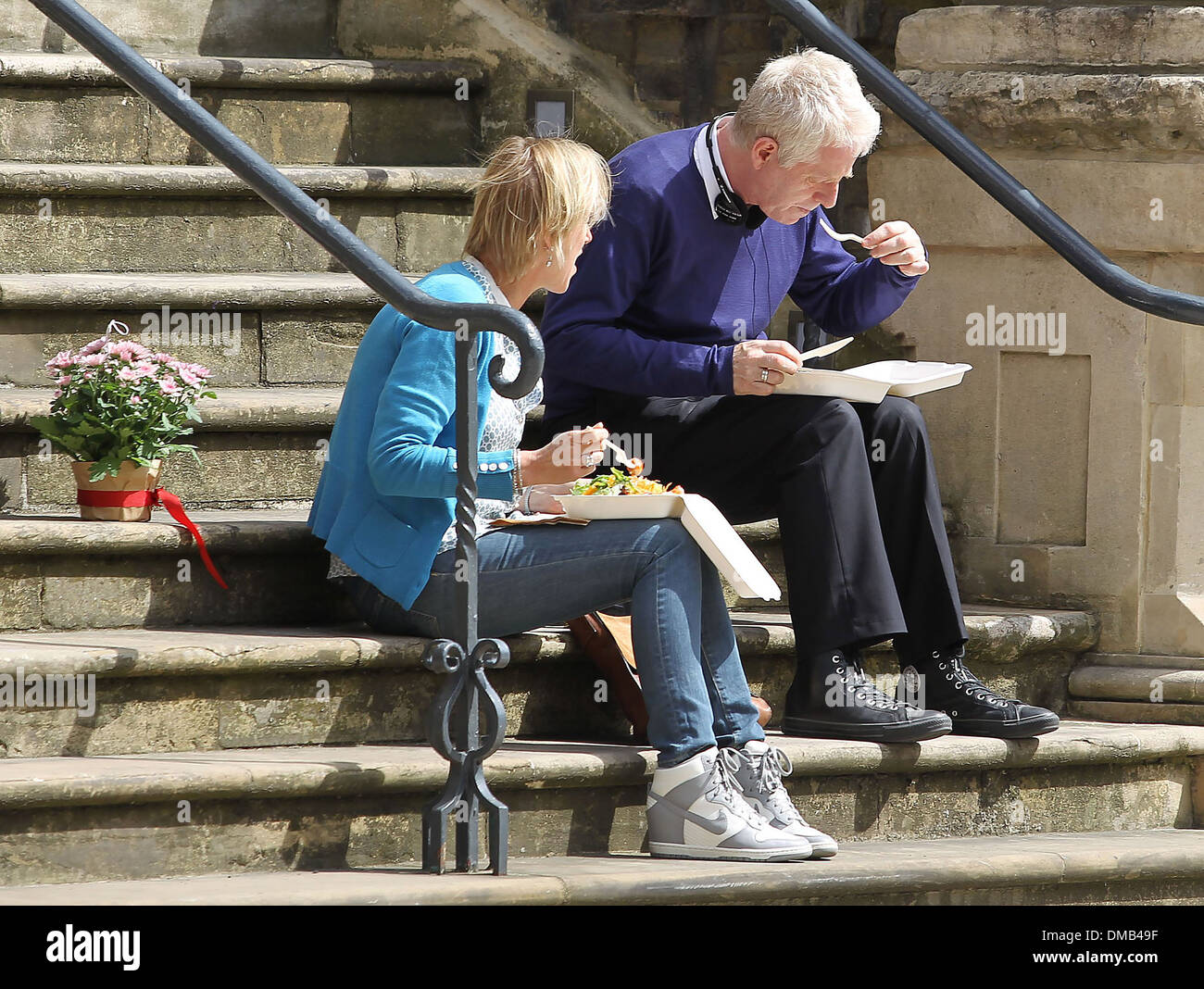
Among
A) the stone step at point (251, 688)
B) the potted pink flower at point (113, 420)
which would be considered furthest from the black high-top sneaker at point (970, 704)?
the potted pink flower at point (113, 420)

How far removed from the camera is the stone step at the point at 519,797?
272cm

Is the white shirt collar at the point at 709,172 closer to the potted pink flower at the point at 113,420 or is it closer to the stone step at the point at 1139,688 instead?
the potted pink flower at the point at 113,420

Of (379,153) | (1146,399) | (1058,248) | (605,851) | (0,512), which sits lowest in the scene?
(605,851)

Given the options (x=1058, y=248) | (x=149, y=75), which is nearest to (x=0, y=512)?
(x=149, y=75)

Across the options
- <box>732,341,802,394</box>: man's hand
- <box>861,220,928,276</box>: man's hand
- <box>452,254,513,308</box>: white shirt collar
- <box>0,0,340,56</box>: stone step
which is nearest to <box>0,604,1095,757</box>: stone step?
<box>732,341,802,394</box>: man's hand

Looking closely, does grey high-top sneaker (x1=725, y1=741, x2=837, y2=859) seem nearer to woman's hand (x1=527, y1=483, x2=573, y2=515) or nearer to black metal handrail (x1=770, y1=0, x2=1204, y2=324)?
woman's hand (x1=527, y1=483, x2=573, y2=515)

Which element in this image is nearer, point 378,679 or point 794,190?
point 378,679

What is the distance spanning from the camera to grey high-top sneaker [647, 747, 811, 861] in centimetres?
292

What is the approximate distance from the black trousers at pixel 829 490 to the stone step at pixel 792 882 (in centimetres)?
40
